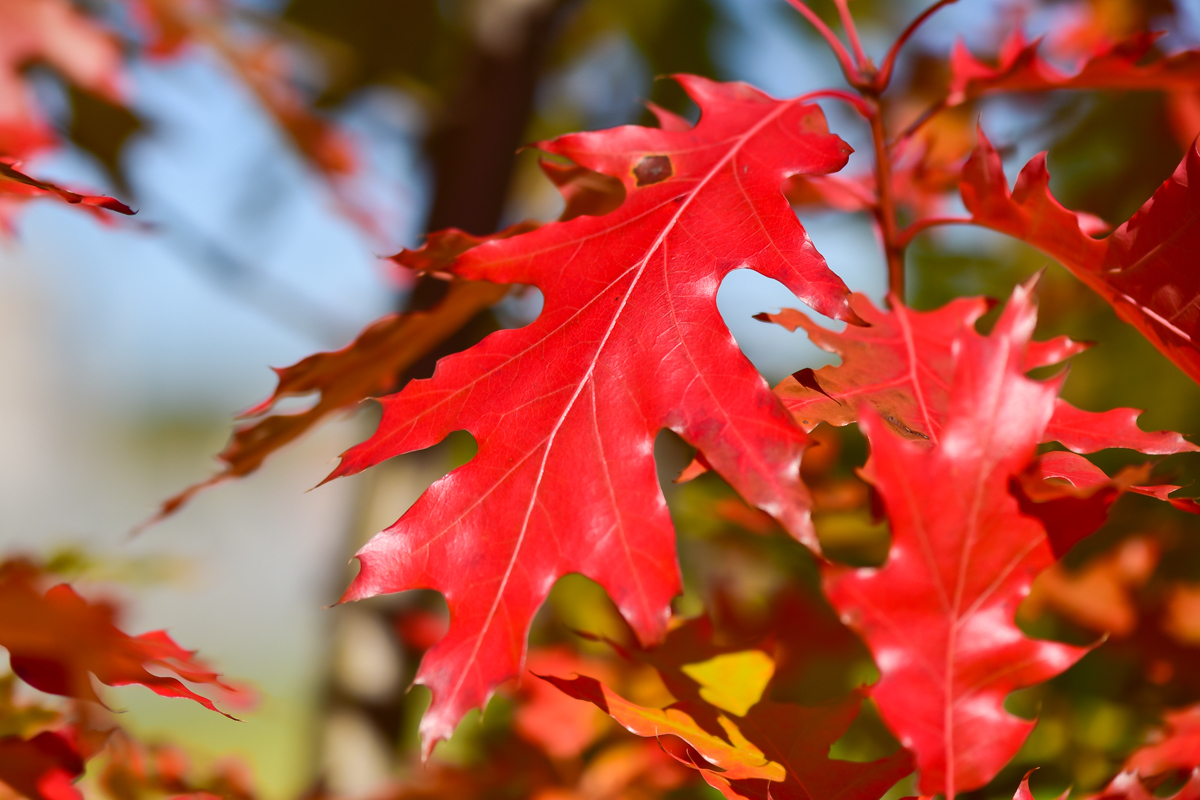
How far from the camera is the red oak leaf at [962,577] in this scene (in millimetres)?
416

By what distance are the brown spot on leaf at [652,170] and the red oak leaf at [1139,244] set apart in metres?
0.20

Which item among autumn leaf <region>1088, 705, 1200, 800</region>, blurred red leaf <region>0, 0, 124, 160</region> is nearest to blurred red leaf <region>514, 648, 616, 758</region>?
autumn leaf <region>1088, 705, 1200, 800</region>

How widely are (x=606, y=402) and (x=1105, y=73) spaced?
466 millimetres

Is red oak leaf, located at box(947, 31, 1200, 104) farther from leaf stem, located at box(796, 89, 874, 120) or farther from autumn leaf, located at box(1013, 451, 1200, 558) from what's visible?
autumn leaf, located at box(1013, 451, 1200, 558)

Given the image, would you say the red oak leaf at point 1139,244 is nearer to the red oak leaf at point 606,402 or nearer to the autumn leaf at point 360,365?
the red oak leaf at point 606,402

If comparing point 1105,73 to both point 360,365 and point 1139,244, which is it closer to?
point 1139,244

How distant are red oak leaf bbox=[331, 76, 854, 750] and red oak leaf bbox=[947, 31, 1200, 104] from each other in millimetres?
181

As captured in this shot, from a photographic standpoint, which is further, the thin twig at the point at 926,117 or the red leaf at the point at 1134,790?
the thin twig at the point at 926,117

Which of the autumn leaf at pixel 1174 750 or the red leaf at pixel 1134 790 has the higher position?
the red leaf at pixel 1134 790

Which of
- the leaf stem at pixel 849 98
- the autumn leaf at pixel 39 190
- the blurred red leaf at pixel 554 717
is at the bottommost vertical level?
the blurred red leaf at pixel 554 717

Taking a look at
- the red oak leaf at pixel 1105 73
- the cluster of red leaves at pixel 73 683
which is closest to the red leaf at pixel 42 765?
the cluster of red leaves at pixel 73 683

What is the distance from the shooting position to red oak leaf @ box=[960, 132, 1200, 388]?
1.71ft

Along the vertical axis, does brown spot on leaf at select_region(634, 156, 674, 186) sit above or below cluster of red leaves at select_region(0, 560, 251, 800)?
above

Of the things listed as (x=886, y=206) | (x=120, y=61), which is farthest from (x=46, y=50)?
(x=886, y=206)
